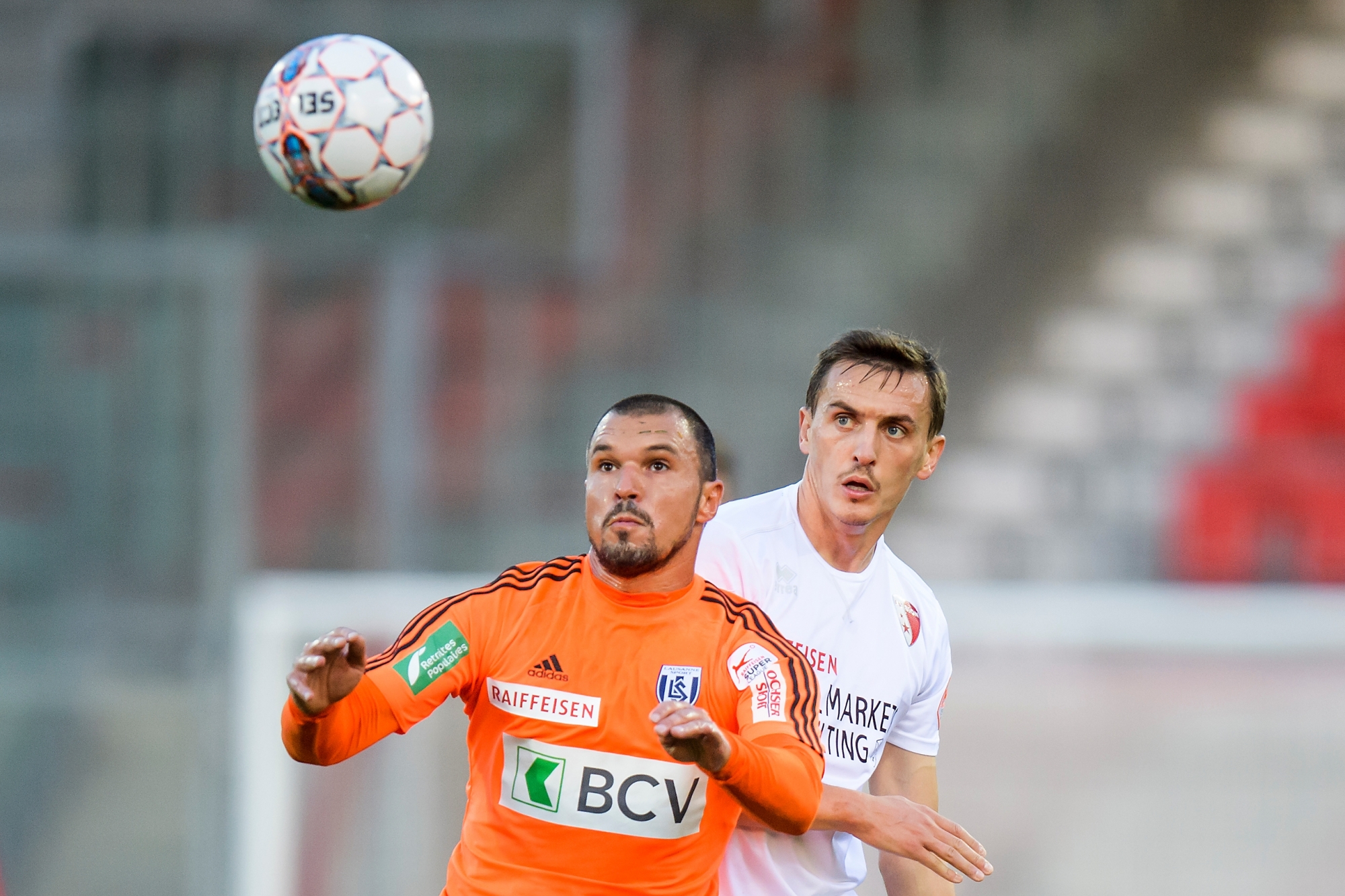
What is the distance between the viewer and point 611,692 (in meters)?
2.74

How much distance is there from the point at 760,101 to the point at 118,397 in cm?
394

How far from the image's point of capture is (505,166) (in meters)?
7.81

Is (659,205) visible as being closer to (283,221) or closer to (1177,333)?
(283,221)

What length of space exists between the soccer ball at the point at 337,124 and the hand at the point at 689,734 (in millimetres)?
1836

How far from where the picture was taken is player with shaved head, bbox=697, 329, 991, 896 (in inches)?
122

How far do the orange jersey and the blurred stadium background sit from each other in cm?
199

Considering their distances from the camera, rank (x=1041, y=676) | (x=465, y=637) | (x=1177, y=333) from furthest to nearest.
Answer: (x=1177, y=333) < (x=1041, y=676) < (x=465, y=637)

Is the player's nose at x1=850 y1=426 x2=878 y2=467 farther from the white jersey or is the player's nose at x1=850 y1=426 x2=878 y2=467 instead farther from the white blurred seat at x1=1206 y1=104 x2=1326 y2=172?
the white blurred seat at x1=1206 y1=104 x2=1326 y2=172

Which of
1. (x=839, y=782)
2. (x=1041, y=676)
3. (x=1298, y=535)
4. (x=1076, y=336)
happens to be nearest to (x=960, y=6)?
(x=1076, y=336)

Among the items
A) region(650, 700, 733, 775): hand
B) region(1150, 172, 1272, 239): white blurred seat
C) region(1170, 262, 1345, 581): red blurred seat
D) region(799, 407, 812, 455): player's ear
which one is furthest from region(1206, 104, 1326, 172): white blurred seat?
region(650, 700, 733, 775): hand

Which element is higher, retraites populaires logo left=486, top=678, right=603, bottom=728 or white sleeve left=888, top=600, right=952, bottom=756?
retraites populaires logo left=486, top=678, right=603, bottom=728

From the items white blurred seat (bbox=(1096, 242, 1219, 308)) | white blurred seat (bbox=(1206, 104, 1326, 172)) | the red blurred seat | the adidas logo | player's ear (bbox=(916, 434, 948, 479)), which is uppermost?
white blurred seat (bbox=(1206, 104, 1326, 172))

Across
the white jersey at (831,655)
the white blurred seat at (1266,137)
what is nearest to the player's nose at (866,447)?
the white jersey at (831,655)

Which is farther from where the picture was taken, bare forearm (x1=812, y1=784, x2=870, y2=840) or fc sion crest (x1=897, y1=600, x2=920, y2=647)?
fc sion crest (x1=897, y1=600, x2=920, y2=647)
